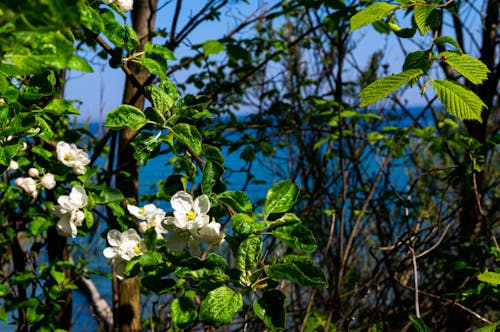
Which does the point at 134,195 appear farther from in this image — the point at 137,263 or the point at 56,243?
the point at 137,263

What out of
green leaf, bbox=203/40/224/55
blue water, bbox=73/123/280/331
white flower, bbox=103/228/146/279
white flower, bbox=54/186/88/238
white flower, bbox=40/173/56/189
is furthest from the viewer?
blue water, bbox=73/123/280/331

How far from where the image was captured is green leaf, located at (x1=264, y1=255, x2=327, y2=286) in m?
0.59

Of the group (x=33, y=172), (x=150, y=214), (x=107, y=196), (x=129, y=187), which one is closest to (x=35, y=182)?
(x=33, y=172)

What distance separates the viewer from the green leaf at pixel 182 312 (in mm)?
755

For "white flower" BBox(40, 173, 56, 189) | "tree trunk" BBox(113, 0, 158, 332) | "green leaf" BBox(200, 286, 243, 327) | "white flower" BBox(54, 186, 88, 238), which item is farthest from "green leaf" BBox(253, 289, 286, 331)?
"tree trunk" BBox(113, 0, 158, 332)

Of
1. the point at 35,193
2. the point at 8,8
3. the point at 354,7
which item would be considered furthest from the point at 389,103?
the point at 8,8

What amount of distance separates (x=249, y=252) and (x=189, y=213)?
0.12m

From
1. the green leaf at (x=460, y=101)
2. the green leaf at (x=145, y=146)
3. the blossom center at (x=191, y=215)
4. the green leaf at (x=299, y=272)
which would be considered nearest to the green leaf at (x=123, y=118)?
the green leaf at (x=145, y=146)

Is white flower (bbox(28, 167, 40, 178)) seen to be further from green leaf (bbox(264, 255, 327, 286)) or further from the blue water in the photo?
green leaf (bbox(264, 255, 327, 286))

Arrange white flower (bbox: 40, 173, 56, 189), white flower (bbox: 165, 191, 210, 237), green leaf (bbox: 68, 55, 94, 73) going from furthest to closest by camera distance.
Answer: white flower (bbox: 40, 173, 56, 189) → white flower (bbox: 165, 191, 210, 237) → green leaf (bbox: 68, 55, 94, 73)

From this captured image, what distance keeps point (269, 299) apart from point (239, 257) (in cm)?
7

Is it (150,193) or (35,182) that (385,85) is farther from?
(150,193)

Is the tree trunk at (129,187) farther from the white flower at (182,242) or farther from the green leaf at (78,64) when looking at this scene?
the green leaf at (78,64)

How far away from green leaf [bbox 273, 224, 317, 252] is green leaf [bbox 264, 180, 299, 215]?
3cm
